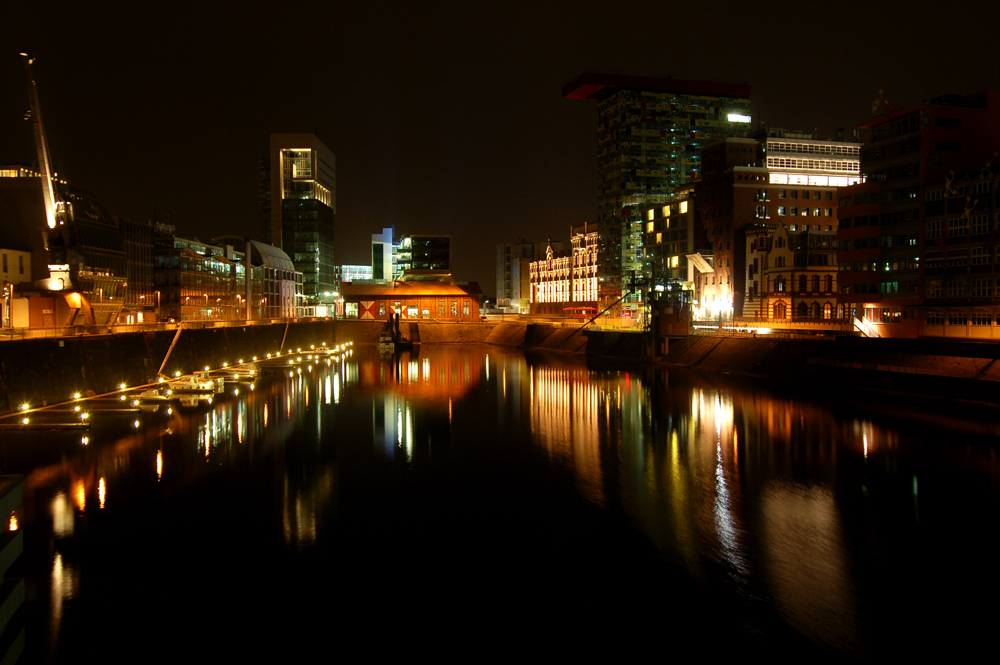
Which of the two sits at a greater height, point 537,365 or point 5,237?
point 5,237

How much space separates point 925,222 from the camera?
50.5 meters

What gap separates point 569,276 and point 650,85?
44131mm

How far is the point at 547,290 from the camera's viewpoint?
157 metres

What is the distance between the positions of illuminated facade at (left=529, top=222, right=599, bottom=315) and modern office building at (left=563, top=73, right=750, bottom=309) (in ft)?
13.7

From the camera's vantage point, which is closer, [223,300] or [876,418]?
[876,418]

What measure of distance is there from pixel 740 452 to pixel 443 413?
1761 centimetres

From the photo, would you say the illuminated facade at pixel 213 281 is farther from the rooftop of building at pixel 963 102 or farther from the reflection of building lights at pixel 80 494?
the rooftop of building at pixel 963 102

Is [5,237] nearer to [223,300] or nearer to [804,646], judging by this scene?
[223,300]

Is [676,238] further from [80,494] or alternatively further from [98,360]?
[80,494]

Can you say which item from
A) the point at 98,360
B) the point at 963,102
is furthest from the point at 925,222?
the point at 98,360

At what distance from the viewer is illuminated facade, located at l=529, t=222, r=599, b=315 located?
140500mm

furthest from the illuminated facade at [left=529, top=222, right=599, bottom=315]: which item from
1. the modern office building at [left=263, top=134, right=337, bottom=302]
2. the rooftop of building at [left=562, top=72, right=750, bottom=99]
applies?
the modern office building at [left=263, top=134, right=337, bottom=302]

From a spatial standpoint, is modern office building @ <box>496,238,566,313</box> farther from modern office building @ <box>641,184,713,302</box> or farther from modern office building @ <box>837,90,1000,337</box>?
modern office building @ <box>837,90,1000,337</box>

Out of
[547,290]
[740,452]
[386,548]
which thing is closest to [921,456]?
[740,452]
